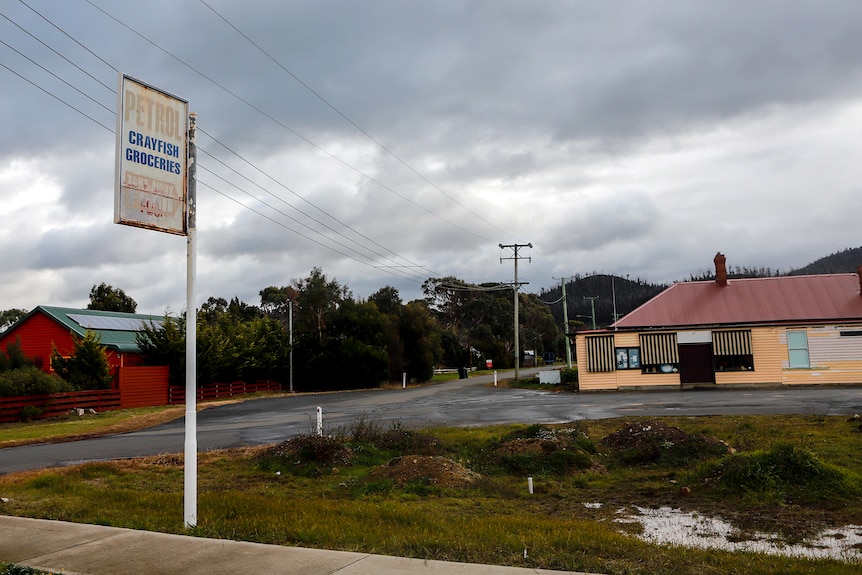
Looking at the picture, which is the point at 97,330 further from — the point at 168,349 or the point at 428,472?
the point at 428,472

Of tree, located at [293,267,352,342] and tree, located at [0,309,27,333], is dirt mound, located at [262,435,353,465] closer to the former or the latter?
tree, located at [293,267,352,342]

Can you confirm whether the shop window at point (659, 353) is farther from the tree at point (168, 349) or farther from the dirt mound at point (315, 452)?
the tree at point (168, 349)

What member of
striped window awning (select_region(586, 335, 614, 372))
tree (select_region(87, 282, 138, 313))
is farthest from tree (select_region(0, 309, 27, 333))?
striped window awning (select_region(586, 335, 614, 372))

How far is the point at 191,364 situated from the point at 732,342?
31.5 meters

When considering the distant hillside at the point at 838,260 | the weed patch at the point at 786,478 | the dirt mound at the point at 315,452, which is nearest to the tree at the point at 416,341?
the dirt mound at the point at 315,452

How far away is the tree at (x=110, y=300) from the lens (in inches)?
2936

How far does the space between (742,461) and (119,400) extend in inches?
1204

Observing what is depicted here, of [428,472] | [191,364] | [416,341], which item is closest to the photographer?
[191,364]

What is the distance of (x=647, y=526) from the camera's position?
27.1 feet

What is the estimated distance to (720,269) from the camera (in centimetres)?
3825

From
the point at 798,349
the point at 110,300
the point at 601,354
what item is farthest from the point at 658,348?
the point at 110,300

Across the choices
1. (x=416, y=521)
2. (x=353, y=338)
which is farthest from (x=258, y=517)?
(x=353, y=338)

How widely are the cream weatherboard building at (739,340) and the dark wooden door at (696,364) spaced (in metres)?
0.05

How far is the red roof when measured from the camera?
112 feet
